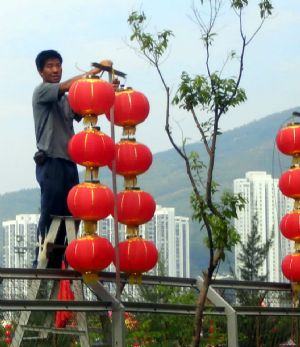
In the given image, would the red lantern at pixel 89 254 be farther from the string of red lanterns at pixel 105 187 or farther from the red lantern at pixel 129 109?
the red lantern at pixel 129 109

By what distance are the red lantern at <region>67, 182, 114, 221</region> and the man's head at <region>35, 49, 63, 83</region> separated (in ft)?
3.12

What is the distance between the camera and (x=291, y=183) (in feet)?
30.4

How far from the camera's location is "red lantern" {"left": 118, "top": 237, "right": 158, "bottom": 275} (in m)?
8.00

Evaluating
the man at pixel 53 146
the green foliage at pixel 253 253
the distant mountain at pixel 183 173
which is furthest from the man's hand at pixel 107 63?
the distant mountain at pixel 183 173

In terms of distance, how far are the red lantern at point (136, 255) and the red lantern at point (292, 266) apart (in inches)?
62.4

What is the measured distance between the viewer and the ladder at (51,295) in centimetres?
779

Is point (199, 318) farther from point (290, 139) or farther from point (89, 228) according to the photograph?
point (290, 139)

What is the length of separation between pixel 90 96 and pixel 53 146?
0.56 meters

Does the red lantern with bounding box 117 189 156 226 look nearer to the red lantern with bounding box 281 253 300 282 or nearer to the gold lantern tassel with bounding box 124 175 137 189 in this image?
the gold lantern tassel with bounding box 124 175 137 189

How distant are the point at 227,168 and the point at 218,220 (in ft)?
504

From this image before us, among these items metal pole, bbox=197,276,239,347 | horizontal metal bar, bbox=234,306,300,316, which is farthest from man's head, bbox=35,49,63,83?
horizontal metal bar, bbox=234,306,300,316

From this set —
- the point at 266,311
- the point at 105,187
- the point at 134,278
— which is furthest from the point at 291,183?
the point at 105,187

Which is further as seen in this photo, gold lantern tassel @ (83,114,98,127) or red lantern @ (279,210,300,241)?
red lantern @ (279,210,300,241)

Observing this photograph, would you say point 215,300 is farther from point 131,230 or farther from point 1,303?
point 1,303
